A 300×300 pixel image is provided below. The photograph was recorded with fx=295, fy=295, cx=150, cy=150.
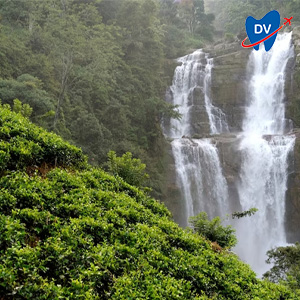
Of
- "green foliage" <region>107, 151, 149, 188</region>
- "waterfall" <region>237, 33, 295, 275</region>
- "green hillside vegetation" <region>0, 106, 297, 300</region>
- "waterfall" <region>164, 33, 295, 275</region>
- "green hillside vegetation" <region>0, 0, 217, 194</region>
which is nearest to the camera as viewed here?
"green hillside vegetation" <region>0, 106, 297, 300</region>

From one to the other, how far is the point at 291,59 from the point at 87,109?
845 inches

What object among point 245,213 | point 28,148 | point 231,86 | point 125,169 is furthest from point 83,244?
point 231,86

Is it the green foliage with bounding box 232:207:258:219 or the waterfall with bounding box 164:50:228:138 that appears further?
the waterfall with bounding box 164:50:228:138

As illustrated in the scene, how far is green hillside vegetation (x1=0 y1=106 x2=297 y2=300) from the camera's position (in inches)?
112

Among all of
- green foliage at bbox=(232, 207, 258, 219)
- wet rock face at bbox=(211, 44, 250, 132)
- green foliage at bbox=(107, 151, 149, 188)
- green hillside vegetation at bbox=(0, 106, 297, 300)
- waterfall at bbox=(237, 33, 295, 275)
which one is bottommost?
green hillside vegetation at bbox=(0, 106, 297, 300)

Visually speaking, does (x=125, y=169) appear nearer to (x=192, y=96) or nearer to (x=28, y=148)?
(x=28, y=148)

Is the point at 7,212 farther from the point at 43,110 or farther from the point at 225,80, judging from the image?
the point at 225,80

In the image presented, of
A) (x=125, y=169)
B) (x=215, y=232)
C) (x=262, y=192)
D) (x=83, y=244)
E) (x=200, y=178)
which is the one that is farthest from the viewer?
(x=262, y=192)

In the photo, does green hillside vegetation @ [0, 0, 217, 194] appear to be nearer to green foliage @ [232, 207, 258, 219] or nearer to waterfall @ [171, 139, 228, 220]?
waterfall @ [171, 139, 228, 220]

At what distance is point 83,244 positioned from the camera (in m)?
3.40

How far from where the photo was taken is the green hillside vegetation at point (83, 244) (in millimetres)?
2834

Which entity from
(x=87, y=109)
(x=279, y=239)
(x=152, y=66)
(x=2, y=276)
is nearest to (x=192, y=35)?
(x=152, y=66)

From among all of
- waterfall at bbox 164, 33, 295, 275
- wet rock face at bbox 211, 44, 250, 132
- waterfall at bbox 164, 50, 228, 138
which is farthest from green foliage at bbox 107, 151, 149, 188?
wet rock face at bbox 211, 44, 250, 132

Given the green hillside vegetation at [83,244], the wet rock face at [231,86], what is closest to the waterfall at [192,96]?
the wet rock face at [231,86]
